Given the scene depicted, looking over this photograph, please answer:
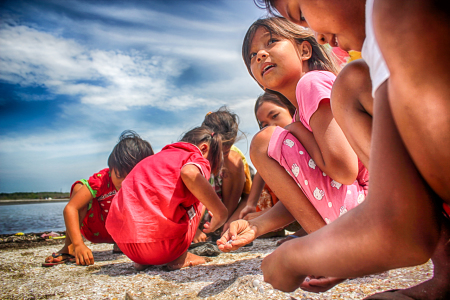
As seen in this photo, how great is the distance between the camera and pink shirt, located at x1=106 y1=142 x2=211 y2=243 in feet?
5.63

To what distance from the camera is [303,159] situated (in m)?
1.33

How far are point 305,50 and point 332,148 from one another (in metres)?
0.92

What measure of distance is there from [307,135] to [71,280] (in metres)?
1.52

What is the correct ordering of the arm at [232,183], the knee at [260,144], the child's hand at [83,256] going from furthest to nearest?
the arm at [232,183]
the child's hand at [83,256]
the knee at [260,144]

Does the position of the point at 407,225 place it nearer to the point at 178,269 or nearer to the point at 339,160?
the point at 339,160

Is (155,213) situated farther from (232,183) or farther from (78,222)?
(232,183)

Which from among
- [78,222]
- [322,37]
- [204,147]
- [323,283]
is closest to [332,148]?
[322,37]

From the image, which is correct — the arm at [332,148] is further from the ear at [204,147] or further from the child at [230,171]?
the child at [230,171]

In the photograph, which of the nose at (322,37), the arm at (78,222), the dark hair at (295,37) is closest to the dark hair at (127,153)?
the arm at (78,222)

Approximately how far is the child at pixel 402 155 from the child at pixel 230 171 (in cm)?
236

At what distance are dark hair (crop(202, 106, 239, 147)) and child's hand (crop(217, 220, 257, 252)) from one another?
194 cm

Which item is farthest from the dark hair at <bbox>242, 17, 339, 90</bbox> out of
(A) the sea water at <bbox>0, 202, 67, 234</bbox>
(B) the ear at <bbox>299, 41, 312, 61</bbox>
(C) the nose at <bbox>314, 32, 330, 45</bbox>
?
(A) the sea water at <bbox>0, 202, 67, 234</bbox>

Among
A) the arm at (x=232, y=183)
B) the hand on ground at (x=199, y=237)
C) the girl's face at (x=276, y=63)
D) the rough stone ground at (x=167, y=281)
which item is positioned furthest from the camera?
the arm at (x=232, y=183)

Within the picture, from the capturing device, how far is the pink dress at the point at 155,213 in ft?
5.62
